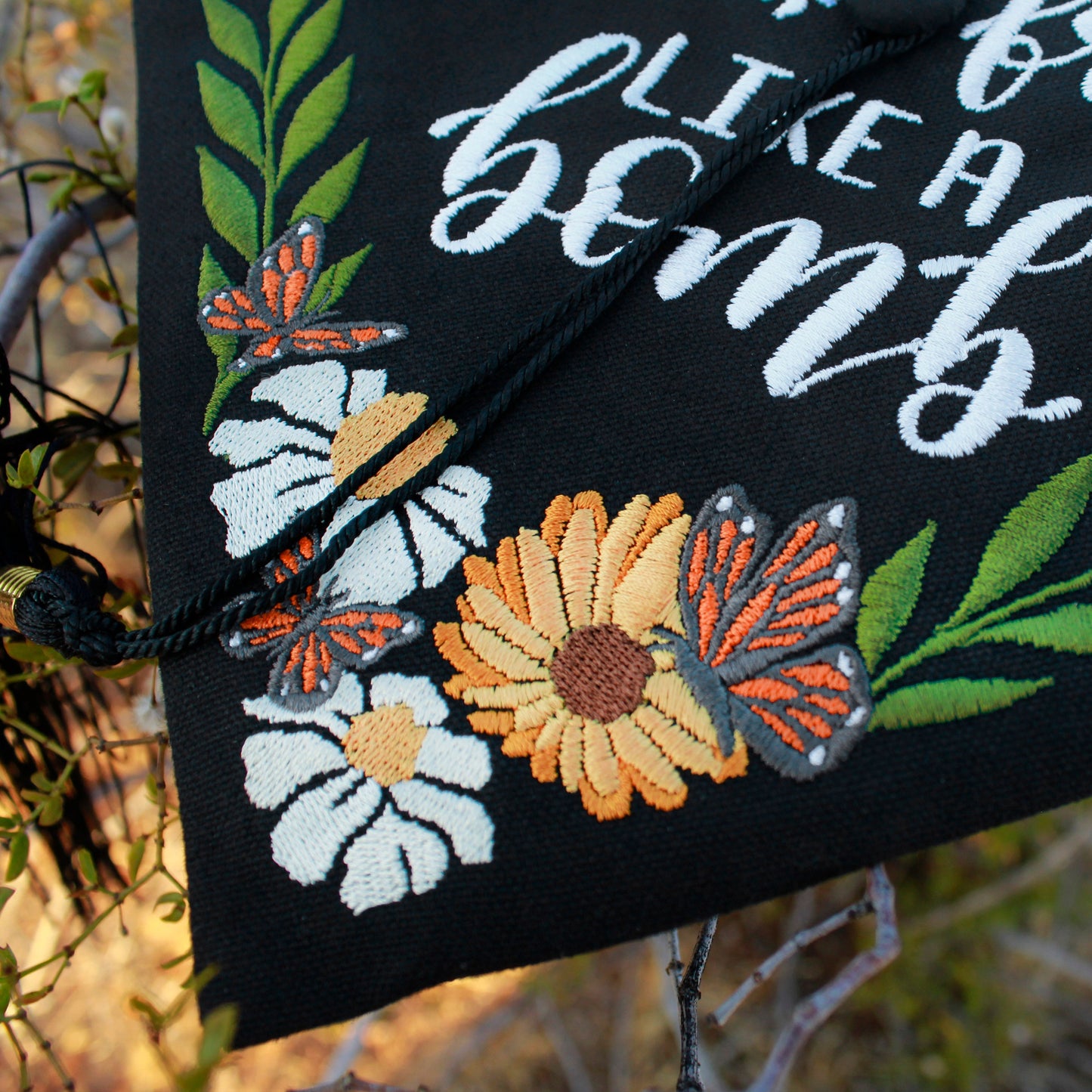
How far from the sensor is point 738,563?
13.5 inches

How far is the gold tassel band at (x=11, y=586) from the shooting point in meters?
0.37

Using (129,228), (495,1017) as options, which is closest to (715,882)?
(129,228)

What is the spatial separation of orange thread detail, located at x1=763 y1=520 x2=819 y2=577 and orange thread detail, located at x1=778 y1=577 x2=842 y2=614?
0.04 ft

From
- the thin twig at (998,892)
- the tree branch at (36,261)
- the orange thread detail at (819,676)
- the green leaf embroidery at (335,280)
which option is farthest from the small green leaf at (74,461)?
the thin twig at (998,892)

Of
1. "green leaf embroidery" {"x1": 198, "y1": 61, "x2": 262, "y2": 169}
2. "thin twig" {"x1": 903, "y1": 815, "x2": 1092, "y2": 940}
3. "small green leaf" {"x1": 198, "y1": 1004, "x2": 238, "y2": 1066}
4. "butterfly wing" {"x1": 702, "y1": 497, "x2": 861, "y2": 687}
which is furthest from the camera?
"thin twig" {"x1": 903, "y1": 815, "x2": 1092, "y2": 940}

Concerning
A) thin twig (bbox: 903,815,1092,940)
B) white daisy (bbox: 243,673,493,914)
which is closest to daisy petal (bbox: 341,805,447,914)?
white daisy (bbox: 243,673,493,914)

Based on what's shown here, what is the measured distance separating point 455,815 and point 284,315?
229 millimetres

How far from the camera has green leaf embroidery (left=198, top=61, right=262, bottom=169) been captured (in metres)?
0.44

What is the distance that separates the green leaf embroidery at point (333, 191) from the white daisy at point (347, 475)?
84mm

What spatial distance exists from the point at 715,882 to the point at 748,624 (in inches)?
3.7

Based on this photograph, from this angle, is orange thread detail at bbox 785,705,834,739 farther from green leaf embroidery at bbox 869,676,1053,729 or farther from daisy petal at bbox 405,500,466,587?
daisy petal at bbox 405,500,466,587

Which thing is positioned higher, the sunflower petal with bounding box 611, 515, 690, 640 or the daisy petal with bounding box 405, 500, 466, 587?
the daisy petal with bounding box 405, 500, 466, 587

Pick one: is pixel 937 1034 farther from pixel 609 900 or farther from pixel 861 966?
pixel 609 900

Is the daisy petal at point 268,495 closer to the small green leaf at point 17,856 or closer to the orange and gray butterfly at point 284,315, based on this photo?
the orange and gray butterfly at point 284,315
